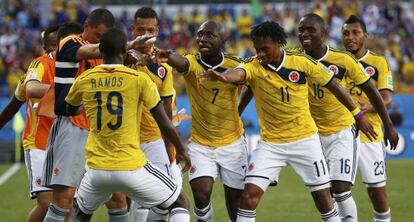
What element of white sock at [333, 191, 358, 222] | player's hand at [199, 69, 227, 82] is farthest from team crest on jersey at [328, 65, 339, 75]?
player's hand at [199, 69, 227, 82]

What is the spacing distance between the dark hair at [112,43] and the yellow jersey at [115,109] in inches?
5.2

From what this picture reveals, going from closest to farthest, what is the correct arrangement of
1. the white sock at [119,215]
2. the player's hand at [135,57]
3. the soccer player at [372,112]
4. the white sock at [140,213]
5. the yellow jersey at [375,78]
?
1. the player's hand at [135,57]
2. the white sock at [119,215]
3. the white sock at [140,213]
4. the soccer player at [372,112]
5. the yellow jersey at [375,78]

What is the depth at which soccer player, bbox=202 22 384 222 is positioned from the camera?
10.1 m

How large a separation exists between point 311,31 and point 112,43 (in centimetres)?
304

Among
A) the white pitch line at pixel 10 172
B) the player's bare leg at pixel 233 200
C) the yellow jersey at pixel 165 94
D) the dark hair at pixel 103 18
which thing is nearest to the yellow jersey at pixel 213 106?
the yellow jersey at pixel 165 94

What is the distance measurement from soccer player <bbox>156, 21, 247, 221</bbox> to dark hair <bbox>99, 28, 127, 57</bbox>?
1731mm

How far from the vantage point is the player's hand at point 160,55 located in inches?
390

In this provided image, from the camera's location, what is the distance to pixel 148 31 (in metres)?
10.8

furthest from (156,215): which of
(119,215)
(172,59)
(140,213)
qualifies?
(172,59)

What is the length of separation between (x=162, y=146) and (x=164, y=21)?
69.4 ft

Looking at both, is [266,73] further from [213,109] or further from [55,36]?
[55,36]

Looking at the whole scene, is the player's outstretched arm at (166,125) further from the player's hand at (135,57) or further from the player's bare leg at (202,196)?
the player's bare leg at (202,196)

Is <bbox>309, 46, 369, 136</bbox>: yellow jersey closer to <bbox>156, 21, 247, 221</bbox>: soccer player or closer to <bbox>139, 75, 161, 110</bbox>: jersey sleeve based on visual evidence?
<bbox>156, 21, 247, 221</bbox>: soccer player

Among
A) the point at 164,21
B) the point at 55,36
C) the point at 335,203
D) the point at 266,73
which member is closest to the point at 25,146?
the point at 55,36
